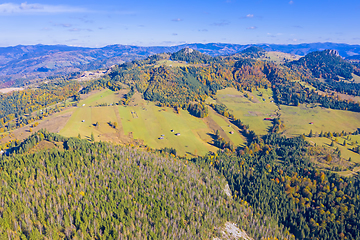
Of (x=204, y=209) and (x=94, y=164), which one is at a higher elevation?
(x=94, y=164)

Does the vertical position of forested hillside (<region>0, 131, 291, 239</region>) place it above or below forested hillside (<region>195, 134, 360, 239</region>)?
above

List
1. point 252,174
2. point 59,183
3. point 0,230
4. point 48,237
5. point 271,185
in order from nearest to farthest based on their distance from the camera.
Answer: point 0,230 < point 48,237 < point 59,183 < point 271,185 < point 252,174

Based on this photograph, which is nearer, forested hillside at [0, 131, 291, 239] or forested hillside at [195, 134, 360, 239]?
forested hillside at [0, 131, 291, 239]

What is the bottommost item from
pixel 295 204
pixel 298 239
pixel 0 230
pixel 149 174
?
pixel 298 239

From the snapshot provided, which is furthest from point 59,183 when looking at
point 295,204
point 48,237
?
point 295,204

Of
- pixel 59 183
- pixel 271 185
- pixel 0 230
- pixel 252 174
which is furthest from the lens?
pixel 252 174

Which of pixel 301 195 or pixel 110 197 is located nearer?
pixel 110 197

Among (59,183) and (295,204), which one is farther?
(295,204)

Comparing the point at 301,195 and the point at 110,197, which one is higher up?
the point at 110,197

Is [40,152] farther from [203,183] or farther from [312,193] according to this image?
[312,193]

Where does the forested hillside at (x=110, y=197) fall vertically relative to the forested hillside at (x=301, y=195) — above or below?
above

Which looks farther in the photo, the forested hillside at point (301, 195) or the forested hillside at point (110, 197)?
the forested hillside at point (301, 195)
